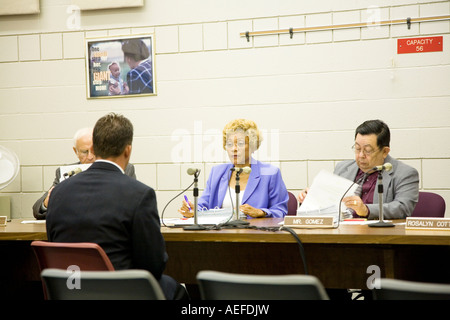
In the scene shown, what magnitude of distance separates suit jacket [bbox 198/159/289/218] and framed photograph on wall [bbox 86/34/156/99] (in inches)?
58.4

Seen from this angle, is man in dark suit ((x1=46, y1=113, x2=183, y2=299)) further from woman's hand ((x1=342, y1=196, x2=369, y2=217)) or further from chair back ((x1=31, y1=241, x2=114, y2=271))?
woman's hand ((x1=342, y1=196, x2=369, y2=217))

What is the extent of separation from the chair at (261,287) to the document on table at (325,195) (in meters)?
1.26

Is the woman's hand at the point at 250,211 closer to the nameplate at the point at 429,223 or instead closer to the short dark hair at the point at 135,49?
the nameplate at the point at 429,223

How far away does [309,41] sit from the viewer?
449 cm

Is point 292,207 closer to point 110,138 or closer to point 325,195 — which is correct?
point 325,195

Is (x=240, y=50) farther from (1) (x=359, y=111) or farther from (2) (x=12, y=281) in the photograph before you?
(2) (x=12, y=281)

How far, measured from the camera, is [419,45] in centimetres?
427

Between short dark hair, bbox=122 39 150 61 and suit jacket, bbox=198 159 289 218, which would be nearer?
suit jacket, bbox=198 159 289 218

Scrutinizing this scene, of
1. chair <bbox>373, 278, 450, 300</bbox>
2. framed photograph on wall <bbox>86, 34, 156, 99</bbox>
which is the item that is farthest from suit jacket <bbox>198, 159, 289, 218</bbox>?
chair <bbox>373, 278, 450, 300</bbox>

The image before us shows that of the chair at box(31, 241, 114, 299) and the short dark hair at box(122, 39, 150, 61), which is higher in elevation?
the short dark hair at box(122, 39, 150, 61)

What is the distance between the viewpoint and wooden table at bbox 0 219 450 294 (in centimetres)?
235
